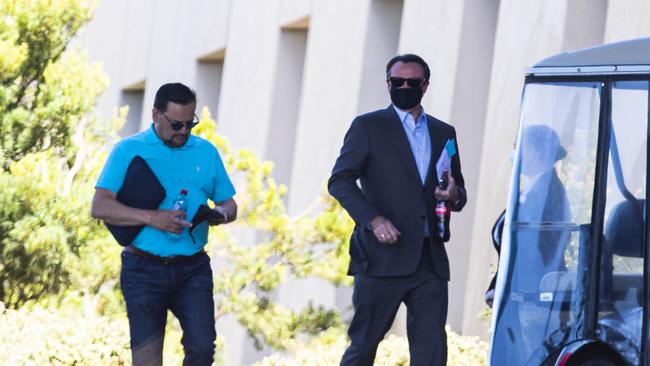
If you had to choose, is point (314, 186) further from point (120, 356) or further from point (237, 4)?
point (120, 356)

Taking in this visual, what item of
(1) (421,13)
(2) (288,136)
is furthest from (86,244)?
(2) (288,136)

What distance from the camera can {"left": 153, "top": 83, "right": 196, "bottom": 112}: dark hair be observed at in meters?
7.05

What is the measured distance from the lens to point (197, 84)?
24047mm

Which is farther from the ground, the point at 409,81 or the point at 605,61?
the point at 605,61

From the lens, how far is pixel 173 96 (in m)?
7.05

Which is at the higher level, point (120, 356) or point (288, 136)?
point (288, 136)

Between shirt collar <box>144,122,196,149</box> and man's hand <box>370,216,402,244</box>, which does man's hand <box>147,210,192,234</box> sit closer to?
shirt collar <box>144,122,196,149</box>

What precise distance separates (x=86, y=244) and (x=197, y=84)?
10276 millimetres

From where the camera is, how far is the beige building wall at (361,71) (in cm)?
1263

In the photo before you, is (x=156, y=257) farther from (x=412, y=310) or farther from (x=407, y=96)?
(x=407, y=96)

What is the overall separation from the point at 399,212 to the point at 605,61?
1165 millimetres

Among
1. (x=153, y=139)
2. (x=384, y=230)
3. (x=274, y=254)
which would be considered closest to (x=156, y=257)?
(x=153, y=139)

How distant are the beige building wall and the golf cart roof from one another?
13.3 ft

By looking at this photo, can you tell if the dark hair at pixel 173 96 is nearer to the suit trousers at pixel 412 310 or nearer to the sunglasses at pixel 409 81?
the sunglasses at pixel 409 81
